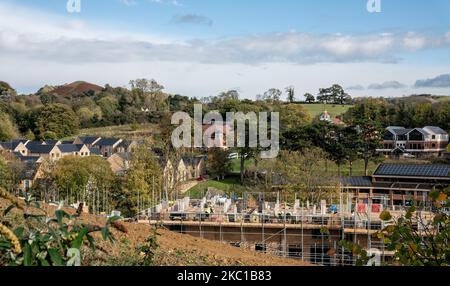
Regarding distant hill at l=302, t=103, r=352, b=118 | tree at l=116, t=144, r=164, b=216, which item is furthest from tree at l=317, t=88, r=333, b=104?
tree at l=116, t=144, r=164, b=216

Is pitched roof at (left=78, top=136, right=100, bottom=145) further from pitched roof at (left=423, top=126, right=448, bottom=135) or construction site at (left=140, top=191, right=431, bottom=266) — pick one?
pitched roof at (left=423, top=126, right=448, bottom=135)

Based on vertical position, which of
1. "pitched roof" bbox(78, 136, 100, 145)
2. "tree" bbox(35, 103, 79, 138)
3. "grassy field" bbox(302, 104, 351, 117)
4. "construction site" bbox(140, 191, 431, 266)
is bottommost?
"construction site" bbox(140, 191, 431, 266)

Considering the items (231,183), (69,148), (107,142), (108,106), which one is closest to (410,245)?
(231,183)

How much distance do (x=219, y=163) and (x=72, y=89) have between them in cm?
3135

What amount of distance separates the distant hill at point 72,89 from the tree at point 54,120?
1529 centimetres

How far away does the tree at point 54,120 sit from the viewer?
1243 inches

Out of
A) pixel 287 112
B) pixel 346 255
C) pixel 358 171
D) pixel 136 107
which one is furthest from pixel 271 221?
pixel 136 107

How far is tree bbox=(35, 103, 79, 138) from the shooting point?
104 feet

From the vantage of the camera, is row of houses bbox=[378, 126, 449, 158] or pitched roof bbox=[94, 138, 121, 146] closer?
pitched roof bbox=[94, 138, 121, 146]

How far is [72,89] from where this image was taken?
50.5 m

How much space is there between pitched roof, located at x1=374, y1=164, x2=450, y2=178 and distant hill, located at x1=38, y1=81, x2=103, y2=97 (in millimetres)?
33236

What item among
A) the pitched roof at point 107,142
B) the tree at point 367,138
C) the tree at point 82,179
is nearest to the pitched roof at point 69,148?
the pitched roof at point 107,142
